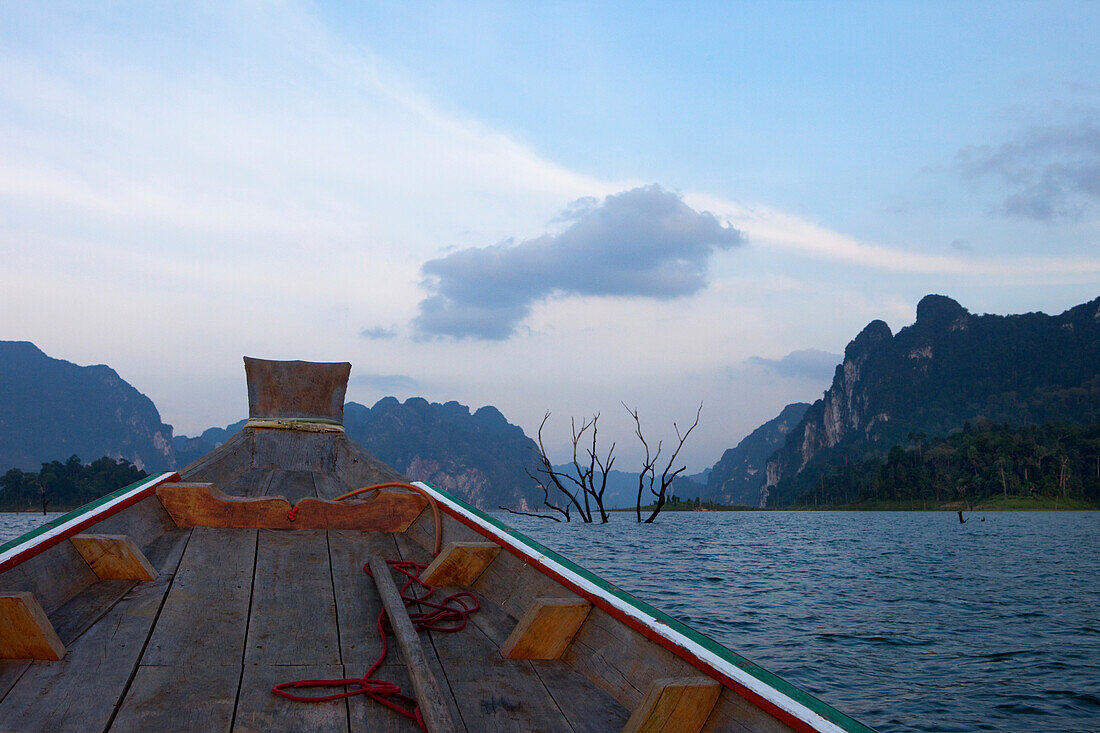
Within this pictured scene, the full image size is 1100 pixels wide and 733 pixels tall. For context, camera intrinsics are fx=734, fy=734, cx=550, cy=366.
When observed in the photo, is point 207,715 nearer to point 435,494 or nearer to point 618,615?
point 618,615

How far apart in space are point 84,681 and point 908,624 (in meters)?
13.5

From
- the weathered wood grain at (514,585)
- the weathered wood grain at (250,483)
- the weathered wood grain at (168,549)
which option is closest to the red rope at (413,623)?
the weathered wood grain at (514,585)

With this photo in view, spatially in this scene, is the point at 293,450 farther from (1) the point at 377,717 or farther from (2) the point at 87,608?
(1) the point at 377,717

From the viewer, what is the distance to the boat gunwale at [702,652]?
1.57 m

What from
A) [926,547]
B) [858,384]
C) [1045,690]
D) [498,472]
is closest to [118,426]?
[498,472]

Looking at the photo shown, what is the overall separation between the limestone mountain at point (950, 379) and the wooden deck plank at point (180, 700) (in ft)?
520

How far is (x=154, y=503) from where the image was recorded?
3.75m

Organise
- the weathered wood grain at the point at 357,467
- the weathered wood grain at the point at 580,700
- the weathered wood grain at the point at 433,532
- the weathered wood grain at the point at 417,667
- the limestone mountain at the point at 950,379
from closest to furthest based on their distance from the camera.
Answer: the weathered wood grain at the point at 417,667 < the weathered wood grain at the point at 580,700 < the weathered wood grain at the point at 433,532 < the weathered wood grain at the point at 357,467 < the limestone mountain at the point at 950,379

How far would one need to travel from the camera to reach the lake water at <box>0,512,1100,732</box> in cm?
788

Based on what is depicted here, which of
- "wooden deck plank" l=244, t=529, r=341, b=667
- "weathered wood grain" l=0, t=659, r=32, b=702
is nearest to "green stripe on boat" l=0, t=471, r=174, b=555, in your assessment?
"weathered wood grain" l=0, t=659, r=32, b=702

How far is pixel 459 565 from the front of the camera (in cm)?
313

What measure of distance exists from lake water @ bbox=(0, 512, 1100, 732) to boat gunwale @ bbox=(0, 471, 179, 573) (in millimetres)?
6603

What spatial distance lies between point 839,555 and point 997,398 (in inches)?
6186

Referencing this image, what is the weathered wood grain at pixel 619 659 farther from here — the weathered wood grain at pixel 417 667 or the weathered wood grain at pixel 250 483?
the weathered wood grain at pixel 250 483
